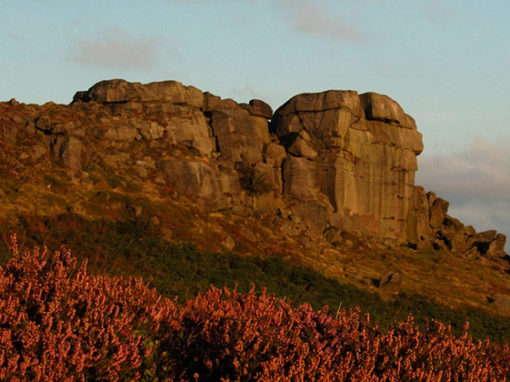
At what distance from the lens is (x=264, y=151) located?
4106 centimetres

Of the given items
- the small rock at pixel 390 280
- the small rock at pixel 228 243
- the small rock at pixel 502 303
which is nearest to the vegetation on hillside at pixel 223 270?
the small rock at pixel 390 280

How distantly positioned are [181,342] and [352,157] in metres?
38.8

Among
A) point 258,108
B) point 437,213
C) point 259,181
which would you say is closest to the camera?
point 259,181

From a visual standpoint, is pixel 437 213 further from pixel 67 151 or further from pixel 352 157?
pixel 67 151

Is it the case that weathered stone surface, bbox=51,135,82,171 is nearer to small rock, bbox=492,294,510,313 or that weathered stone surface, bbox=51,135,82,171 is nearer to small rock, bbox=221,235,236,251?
small rock, bbox=221,235,236,251

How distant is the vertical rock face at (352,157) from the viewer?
40.7 m

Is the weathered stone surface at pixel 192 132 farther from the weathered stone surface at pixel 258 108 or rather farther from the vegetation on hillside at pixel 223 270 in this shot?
the vegetation on hillside at pixel 223 270

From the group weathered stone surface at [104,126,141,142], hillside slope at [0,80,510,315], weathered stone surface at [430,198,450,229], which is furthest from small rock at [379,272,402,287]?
weathered stone surface at [430,198,450,229]

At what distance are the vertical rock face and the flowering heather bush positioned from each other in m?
32.9

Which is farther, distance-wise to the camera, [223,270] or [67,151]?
[67,151]

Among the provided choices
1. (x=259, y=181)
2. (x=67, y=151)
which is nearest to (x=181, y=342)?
(x=67, y=151)

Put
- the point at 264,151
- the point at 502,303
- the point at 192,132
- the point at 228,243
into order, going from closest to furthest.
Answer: the point at 228,243 < the point at 502,303 < the point at 192,132 < the point at 264,151

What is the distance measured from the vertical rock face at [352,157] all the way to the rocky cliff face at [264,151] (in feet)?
0.31

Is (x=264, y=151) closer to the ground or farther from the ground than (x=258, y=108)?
closer to the ground
